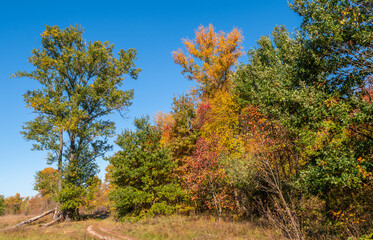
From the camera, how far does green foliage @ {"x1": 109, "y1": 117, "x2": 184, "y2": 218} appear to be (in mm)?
16625

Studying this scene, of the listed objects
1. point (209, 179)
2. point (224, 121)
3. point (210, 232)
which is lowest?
point (210, 232)

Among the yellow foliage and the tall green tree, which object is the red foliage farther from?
the tall green tree

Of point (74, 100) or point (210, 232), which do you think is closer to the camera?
point (210, 232)

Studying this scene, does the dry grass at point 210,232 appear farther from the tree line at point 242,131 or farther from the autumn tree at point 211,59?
the autumn tree at point 211,59

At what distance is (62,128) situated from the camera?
21.6 meters

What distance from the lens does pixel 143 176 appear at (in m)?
17.7

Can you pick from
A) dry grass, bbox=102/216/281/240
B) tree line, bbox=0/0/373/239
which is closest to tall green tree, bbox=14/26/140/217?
tree line, bbox=0/0/373/239

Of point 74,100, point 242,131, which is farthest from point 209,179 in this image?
point 74,100

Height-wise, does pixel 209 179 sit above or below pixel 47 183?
below

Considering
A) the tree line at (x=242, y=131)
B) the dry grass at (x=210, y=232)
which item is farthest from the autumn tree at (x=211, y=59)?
the dry grass at (x=210, y=232)

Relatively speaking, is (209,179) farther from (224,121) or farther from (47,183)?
(47,183)

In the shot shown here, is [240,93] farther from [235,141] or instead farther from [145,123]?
[145,123]

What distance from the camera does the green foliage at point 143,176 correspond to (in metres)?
16.6

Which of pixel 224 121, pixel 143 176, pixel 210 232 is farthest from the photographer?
pixel 224 121
